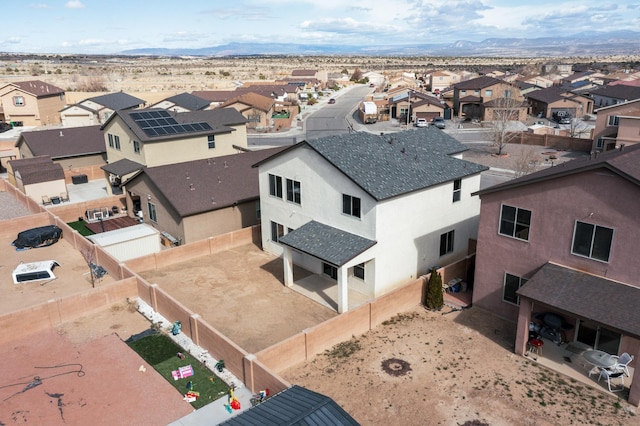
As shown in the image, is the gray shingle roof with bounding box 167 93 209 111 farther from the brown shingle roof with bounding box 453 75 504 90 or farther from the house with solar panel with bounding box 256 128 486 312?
the brown shingle roof with bounding box 453 75 504 90

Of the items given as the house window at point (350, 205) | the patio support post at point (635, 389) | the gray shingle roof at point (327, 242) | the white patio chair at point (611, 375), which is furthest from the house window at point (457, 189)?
the patio support post at point (635, 389)

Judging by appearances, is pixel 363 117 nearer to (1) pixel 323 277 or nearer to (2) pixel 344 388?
(1) pixel 323 277

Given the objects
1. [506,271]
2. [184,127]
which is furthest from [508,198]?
[184,127]

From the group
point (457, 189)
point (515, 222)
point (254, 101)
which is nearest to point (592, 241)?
point (515, 222)

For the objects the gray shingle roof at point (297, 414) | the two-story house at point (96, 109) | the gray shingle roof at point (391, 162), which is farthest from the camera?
the two-story house at point (96, 109)

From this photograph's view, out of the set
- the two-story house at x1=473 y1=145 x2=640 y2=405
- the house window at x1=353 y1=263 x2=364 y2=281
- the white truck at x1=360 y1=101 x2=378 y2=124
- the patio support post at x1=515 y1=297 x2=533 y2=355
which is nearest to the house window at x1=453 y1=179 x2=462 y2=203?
the two-story house at x1=473 y1=145 x2=640 y2=405

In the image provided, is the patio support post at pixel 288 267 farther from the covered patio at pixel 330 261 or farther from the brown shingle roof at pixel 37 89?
the brown shingle roof at pixel 37 89
